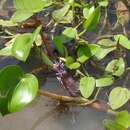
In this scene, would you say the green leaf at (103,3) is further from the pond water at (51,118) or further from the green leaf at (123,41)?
the pond water at (51,118)

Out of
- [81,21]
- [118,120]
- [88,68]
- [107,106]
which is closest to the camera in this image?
[118,120]

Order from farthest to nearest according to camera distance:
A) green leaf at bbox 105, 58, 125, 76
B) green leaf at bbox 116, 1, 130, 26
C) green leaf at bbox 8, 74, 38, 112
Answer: green leaf at bbox 116, 1, 130, 26 → green leaf at bbox 105, 58, 125, 76 → green leaf at bbox 8, 74, 38, 112

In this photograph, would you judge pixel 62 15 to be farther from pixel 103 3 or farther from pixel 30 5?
pixel 30 5

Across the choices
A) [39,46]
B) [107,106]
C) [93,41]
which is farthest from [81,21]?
[107,106]

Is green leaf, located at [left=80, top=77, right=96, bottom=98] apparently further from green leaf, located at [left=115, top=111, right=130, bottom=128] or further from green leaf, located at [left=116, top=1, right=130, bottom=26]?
green leaf, located at [left=116, top=1, right=130, bottom=26]

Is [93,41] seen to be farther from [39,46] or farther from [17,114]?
[17,114]

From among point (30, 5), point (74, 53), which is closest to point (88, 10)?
point (74, 53)

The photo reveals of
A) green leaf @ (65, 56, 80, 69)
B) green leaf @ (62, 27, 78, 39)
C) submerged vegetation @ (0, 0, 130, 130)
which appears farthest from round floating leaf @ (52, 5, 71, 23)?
green leaf @ (65, 56, 80, 69)
